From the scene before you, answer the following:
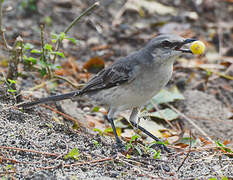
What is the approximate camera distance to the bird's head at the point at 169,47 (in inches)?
195

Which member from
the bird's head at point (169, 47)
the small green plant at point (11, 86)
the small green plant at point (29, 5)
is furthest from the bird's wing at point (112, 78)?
the small green plant at point (29, 5)

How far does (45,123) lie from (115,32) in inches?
171

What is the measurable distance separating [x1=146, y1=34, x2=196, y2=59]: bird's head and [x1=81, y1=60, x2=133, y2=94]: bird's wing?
42 cm

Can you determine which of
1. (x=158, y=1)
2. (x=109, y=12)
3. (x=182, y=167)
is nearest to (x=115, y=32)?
(x=109, y=12)

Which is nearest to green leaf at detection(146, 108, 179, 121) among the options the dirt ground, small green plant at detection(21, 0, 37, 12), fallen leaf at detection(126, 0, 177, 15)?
the dirt ground

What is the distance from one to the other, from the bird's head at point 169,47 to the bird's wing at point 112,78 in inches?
16.5

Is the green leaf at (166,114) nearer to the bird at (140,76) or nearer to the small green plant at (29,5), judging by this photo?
the bird at (140,76)

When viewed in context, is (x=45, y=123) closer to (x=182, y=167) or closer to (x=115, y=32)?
(x=182, y=167)

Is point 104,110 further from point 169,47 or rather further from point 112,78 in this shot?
point 169,47

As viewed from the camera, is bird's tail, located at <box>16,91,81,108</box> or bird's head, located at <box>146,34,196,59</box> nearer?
bird's head, located at <box>146,34,196,59</box>

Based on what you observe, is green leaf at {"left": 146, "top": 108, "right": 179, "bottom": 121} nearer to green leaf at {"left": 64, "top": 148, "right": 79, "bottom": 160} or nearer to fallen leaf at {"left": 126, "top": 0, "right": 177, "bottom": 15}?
green leaf at {"left": 64, "top": 148, "right": 79, "bottom": 160}

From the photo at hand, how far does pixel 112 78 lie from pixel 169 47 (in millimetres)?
892

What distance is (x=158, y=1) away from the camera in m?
10.1

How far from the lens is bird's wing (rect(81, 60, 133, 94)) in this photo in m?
5.19
